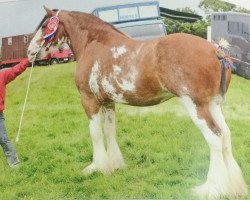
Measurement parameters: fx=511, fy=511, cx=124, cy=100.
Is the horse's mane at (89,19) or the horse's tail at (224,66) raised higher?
the horse's mane at (89,19)

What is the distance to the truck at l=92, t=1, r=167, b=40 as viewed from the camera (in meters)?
2.03

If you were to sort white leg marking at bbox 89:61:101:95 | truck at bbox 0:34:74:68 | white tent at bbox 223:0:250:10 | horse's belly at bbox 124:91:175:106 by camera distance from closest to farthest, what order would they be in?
1. horse's belly at bbox 124:91:175:106
2. white leg marking at bbox 89:61:101:95
3. truck at bbox 0:34:74:68
4. white tent at bbox 223:0:250:10

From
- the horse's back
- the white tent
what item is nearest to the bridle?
the horse's back

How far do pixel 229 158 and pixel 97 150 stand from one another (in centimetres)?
54

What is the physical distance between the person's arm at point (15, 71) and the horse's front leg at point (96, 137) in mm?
266

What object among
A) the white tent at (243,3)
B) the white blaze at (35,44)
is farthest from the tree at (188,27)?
the white blaze at (35,44)

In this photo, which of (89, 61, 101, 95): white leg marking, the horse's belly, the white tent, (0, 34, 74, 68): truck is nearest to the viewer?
the horse's belly

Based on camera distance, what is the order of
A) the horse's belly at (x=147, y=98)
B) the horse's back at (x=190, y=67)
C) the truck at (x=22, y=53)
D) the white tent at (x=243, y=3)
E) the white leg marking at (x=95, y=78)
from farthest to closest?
1. the white tent at (x=243, y=3)
2. the truck at (x=22, y=53)
3. the white leg marking at (x=95, y=78)
4. the horse's belly at (x=147, y=98)
5. the horse's back at (x=190, y=67)

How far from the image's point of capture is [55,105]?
83.8 inches

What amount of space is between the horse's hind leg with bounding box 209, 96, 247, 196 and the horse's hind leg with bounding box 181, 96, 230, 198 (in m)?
0.02

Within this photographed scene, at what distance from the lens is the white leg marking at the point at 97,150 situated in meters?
2.04

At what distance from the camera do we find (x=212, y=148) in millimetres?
1782

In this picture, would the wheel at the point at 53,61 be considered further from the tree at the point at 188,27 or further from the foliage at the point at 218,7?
the foliage at the point at 218,7

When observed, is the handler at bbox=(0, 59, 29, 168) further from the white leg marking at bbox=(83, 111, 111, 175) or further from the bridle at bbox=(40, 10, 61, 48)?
the white leg marking at bbox=(83, 111, 111, 175)
